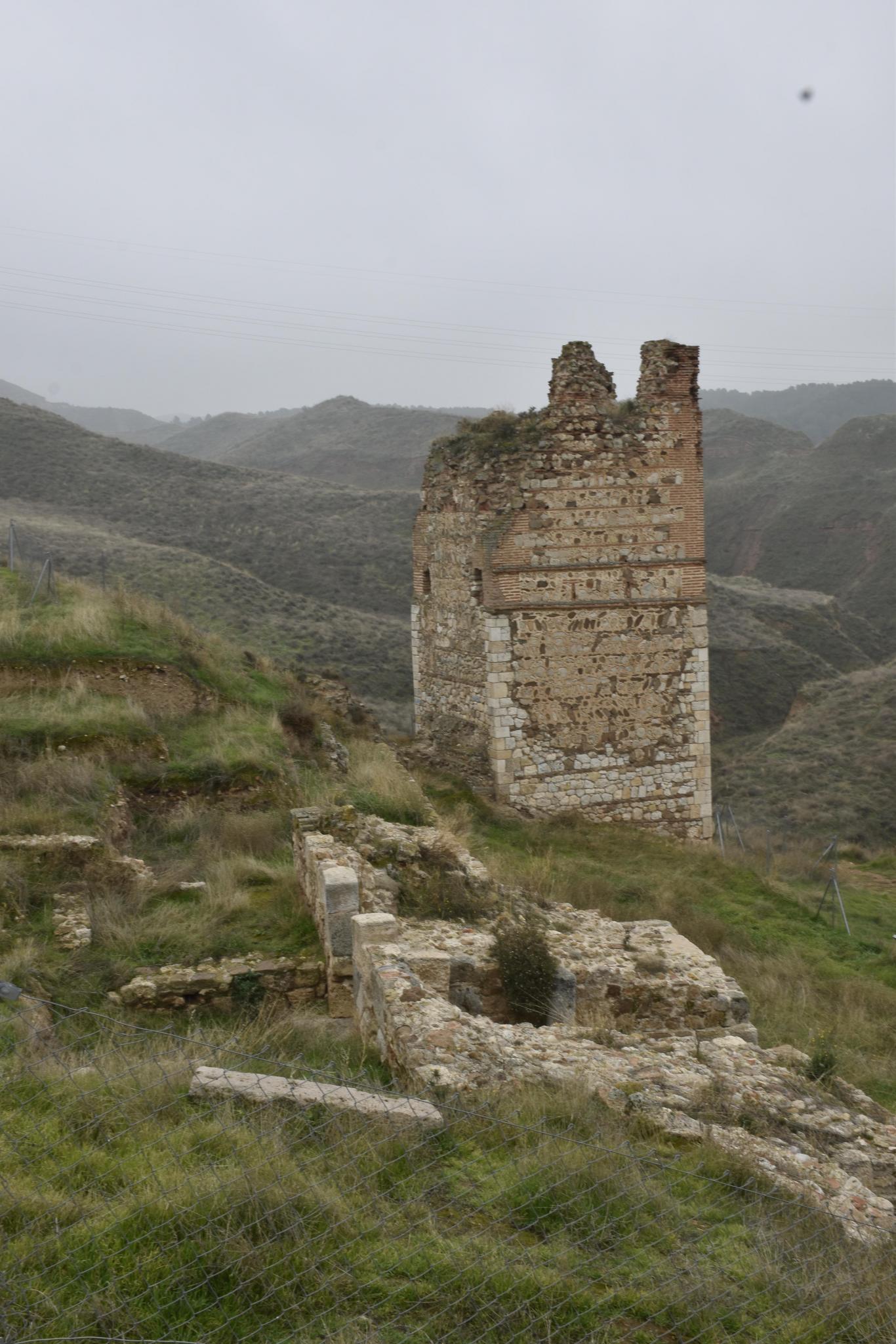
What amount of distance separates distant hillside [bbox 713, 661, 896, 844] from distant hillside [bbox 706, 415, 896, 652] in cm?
2147

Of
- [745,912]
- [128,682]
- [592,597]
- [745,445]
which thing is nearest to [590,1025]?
[745,912]

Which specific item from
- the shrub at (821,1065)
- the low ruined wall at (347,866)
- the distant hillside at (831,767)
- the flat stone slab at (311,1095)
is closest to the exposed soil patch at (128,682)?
the low ruined wall at (347,866)

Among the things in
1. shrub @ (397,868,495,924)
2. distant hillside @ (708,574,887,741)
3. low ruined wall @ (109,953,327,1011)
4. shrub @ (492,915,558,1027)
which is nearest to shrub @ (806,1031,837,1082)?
shrub @ (492,915,558,1027)

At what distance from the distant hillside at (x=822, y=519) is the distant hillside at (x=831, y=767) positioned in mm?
21471

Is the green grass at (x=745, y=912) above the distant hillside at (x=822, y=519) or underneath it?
underneath

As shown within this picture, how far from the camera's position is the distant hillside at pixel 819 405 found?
Answer: 116 meters

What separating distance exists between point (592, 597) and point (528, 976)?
273 inches

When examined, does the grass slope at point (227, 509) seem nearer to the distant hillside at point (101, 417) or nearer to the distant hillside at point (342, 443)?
the distant hillside at point (342, 443)

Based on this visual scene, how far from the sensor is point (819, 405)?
124688 mm

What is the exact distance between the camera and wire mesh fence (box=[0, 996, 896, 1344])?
325 cm

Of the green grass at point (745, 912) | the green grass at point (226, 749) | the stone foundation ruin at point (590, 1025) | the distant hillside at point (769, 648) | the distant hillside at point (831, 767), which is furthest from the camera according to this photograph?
the distant hillside at point (769, 648)

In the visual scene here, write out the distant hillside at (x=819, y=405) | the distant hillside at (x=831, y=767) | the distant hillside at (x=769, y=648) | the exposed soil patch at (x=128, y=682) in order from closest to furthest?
the exposed soil patch at (x=128, y=682), the distant hillside at (x=831, y=767), the distant hillside at (x=769, y=648), the distant hillside at (x=819, y=405)

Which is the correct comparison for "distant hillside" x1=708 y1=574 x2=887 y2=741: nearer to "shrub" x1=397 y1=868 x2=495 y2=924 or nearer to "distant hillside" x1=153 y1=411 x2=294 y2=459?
"shrub" x1=397 y1=868 x2=495 y2=924

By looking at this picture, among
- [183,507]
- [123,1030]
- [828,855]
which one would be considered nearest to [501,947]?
[123,1030]
